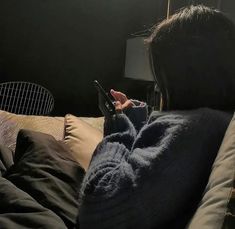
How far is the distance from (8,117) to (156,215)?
4.16 ft

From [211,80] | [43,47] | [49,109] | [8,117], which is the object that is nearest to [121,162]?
[211,80]

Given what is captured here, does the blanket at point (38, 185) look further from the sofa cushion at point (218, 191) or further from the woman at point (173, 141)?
the sofa cushion at point (218, 191)

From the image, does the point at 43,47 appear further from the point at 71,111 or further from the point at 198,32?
the point at 198,32

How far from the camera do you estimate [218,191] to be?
74cm

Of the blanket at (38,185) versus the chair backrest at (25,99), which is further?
the chair backrest at (25,99)

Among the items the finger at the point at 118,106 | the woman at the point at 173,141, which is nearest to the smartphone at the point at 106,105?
the finger at the point at 118,106

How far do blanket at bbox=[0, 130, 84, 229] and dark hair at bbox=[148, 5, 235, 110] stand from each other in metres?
0.41

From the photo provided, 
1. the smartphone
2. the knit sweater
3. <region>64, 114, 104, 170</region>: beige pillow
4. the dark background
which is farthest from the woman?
the dark background

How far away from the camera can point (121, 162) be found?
0.86 metres

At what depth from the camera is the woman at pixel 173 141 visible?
79 centimetres

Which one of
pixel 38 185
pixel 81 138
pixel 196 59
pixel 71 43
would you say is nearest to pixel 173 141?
pixel 196 59

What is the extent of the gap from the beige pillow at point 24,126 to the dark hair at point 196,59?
1.01 meters

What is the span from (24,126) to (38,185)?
0.73 meters

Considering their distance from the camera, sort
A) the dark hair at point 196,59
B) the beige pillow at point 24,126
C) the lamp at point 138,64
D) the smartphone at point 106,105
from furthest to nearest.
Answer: the lamp at point 138,64
the beige pillow at point 24,126
the smartphone at point 106,105
the dark hair at point 196,59
